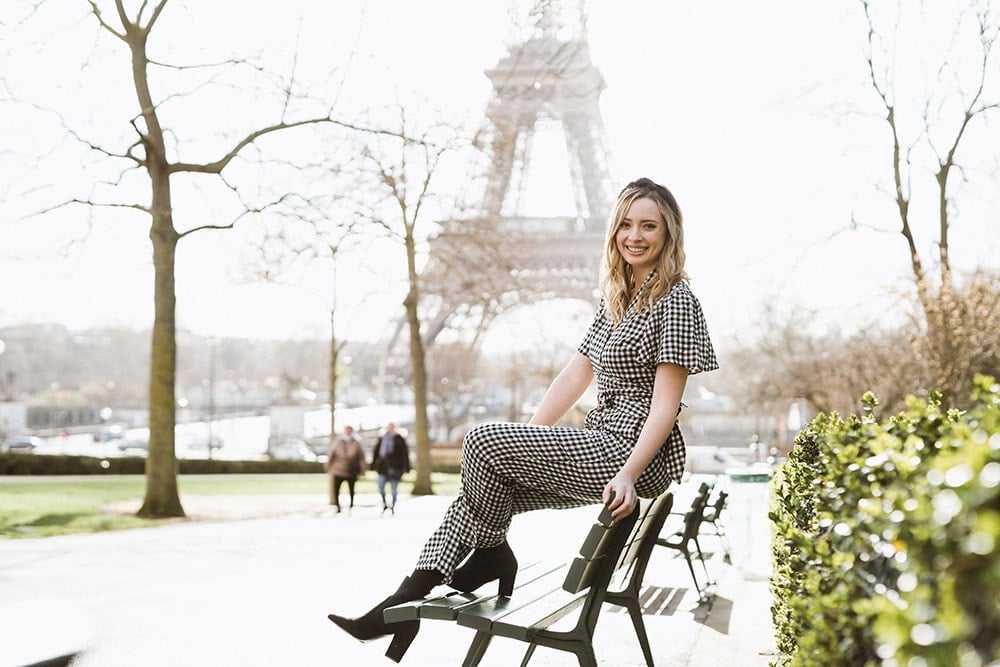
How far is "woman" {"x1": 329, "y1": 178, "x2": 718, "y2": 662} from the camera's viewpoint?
335 centimetres

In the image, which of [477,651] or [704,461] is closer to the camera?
[477,651]

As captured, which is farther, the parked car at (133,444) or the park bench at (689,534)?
the parked car at (133,444)

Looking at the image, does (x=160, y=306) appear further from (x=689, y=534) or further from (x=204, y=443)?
(x=204, y=443)

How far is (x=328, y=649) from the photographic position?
574 cm

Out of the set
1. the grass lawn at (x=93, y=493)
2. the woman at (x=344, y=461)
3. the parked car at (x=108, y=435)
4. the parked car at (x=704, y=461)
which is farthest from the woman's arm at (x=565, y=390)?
the parked car at (x=108, y=435)

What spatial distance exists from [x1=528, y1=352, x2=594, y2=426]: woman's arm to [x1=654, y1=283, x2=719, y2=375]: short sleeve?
1.46 ft

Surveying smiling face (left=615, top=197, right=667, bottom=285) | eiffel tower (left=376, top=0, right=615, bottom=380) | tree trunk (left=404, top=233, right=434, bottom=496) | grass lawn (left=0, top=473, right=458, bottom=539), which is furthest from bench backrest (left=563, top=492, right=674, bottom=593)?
eiffel tower (left=376, top=0, right=615, bottom=380)

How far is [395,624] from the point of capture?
10.9 ft

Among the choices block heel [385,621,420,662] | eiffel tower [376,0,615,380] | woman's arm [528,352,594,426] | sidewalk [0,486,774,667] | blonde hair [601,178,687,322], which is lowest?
sidewalk [0,486,774,667]

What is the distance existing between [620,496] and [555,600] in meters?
0.67

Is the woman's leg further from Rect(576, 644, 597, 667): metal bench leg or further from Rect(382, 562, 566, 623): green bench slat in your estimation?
Rect(576, 644, 597, 667): metal bench leg

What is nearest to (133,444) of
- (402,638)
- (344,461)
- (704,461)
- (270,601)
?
A: (704,461)

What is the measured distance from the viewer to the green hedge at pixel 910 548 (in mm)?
1132

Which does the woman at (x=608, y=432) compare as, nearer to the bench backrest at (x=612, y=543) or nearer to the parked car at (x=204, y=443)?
the bench backrest at (x=612, y=543)
